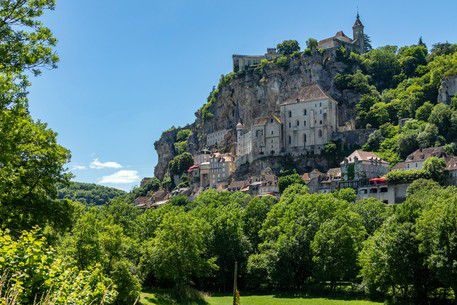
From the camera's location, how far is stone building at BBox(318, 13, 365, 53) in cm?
14862

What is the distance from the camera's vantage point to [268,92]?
14675cm

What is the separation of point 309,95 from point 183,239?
7527 cm

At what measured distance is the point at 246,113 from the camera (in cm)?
15025

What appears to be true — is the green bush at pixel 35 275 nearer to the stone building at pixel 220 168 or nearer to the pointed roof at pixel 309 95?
the pointed roof at pixel 309 95

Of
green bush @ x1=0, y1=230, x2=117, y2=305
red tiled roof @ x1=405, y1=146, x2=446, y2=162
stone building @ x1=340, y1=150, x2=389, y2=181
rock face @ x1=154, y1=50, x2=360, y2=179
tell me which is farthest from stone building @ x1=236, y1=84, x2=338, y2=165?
green bush @ x1=0, y1=230, x2=117, y2=305

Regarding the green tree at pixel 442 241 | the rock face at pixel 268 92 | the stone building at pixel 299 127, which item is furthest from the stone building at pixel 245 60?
the green tree at pixel 442 241

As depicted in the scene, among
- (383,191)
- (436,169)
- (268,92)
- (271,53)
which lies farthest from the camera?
(271,53)

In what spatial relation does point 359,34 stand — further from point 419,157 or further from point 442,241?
point 442,241

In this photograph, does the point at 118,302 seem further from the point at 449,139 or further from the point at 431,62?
the point at 431,62

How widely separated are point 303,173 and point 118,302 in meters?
82.1

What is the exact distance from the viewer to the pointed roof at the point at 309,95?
124125 millimetres

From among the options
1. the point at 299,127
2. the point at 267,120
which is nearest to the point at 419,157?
the point at 299,127

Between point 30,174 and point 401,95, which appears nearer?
point 30,174

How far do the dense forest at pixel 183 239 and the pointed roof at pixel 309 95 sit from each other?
2625 centimetres
